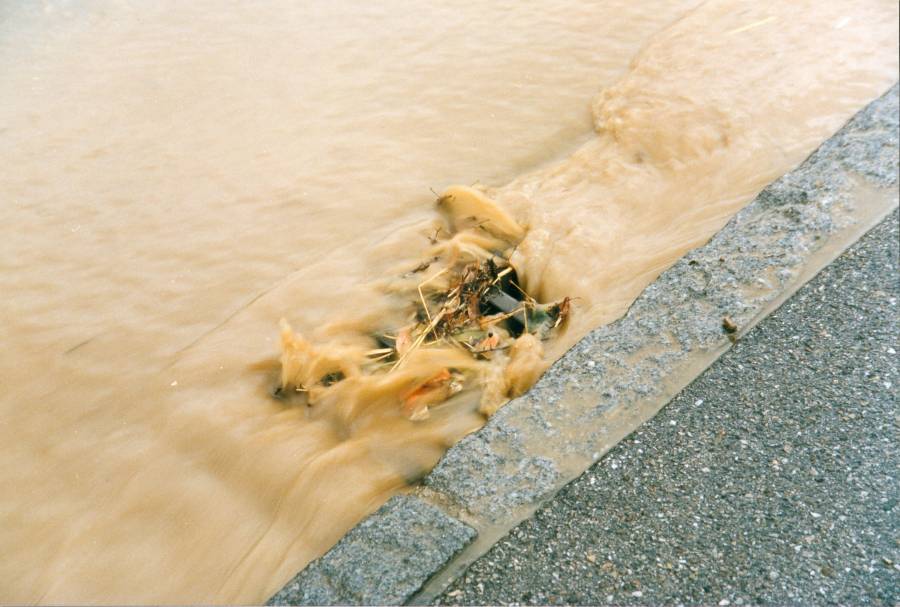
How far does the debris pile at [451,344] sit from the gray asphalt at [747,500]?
586mm

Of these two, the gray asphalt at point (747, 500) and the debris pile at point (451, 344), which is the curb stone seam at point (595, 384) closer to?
the gray asphalt at point (747, 500)

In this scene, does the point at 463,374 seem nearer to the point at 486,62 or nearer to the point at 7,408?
the point at 7,408

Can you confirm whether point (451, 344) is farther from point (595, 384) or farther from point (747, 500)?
point (747, 500)

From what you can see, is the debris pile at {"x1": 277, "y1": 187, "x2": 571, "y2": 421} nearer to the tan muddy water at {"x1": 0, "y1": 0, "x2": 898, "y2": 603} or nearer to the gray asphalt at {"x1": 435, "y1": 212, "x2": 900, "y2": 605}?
the tan muddy water at {"x1": 0, "y1": 0, "x2": 898, "y2": 603}

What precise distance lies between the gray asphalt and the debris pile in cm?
59

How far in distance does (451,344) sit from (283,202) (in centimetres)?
148

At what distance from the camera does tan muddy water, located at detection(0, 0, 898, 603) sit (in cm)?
268

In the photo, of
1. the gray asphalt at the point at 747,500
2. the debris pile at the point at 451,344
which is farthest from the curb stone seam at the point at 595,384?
the debris pile at the point at 451,344

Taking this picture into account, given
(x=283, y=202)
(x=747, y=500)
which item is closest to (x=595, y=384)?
(x=747, y=500)

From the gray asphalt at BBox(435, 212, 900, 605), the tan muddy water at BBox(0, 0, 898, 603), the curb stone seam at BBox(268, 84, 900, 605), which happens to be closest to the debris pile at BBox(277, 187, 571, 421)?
the tan muddy water at BBox(0, 0, 898, 603)

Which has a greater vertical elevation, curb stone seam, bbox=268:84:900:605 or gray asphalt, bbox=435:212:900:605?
curb stone seam, bbox=268:84:900:605

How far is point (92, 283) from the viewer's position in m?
3.73

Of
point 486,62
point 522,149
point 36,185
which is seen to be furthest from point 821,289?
point 36,185

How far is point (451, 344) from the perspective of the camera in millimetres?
3188
